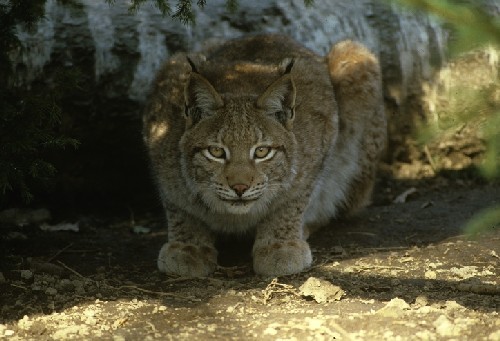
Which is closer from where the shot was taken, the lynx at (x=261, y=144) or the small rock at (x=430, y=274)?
the small rock at (x=430, y=274)

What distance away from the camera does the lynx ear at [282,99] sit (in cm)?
441

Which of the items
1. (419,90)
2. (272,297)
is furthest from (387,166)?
(272,297)

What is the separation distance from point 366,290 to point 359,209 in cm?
173

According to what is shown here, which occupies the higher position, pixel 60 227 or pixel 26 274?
pixel 26 274

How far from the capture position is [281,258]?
175 inches

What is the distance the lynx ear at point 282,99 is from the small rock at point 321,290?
101 cm

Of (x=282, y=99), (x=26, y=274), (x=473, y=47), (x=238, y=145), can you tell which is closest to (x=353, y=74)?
(x=282, y=99)

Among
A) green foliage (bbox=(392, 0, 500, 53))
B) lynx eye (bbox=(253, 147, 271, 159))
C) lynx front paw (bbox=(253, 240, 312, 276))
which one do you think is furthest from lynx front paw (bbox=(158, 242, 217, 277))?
green foliage (bbox=(392, 0, 500, 53))

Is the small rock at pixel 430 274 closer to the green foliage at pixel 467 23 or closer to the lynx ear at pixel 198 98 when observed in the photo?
the lynx ear at pixel 198 98

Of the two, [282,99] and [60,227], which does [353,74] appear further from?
[60,227]

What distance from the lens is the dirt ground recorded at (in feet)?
11.1

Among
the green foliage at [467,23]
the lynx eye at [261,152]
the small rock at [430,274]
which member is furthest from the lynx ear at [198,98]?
the green foliage at [467,23]

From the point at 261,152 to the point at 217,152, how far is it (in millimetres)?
236

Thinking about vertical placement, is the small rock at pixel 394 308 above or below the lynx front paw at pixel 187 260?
above
